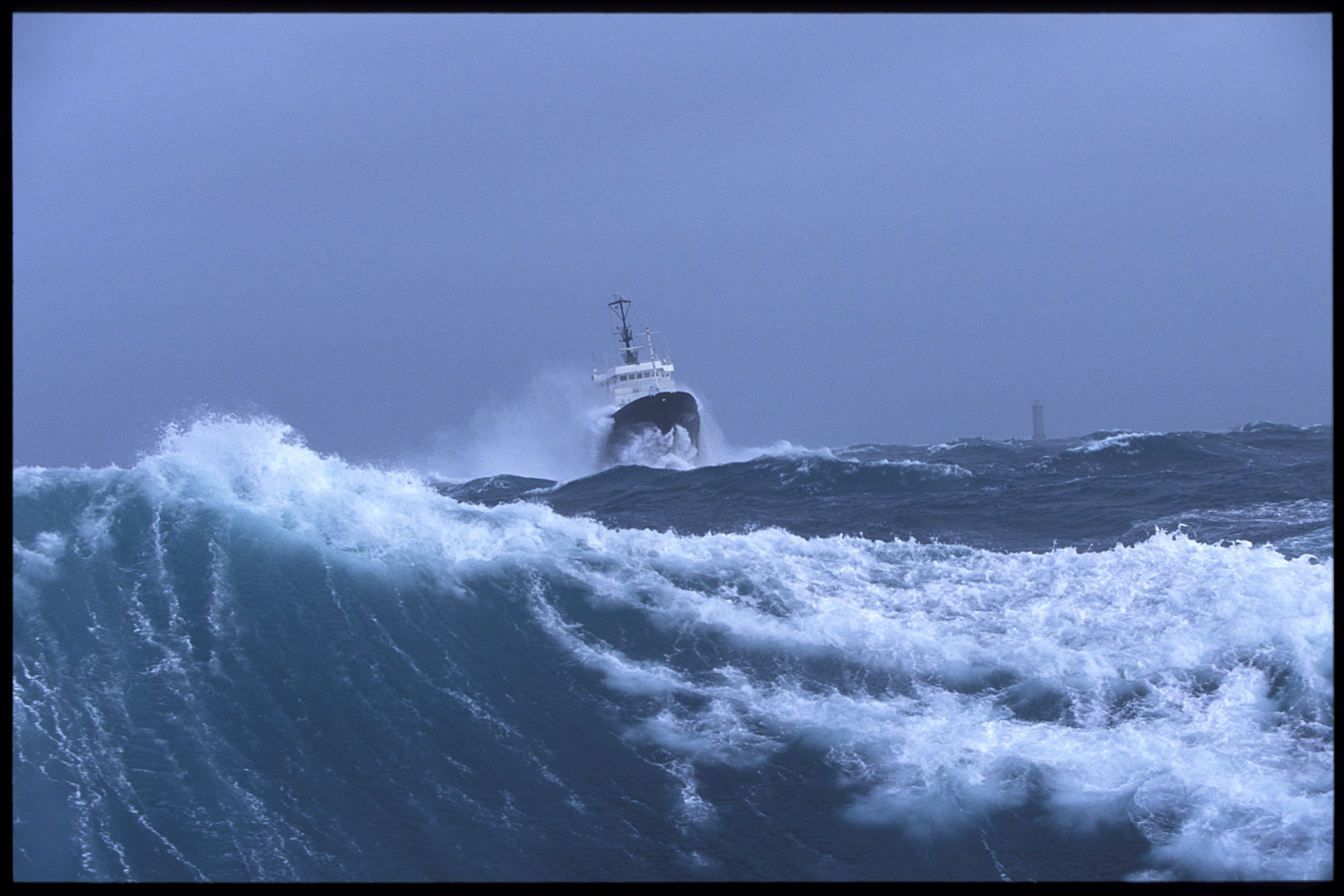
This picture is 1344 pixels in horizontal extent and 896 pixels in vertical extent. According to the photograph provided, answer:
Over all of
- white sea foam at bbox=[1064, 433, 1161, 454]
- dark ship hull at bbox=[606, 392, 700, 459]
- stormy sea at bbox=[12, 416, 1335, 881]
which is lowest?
Result: stormy sea at bbox=[12, 416, 1335, 881]

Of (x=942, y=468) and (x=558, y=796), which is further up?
(x=942, y=468)

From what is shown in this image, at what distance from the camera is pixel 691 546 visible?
12766 millimetres

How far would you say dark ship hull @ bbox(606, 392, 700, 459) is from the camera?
3938 centimetres

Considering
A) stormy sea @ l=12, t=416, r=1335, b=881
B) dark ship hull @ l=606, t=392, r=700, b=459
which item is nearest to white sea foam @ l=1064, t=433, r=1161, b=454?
stormy sea @ l=12, t=416, r=1335, b=881

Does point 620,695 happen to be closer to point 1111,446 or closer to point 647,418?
point 1111,446

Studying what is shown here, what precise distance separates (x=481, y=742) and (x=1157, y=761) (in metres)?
5.61

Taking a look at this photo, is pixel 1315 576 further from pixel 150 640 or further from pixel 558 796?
pixel 150 640

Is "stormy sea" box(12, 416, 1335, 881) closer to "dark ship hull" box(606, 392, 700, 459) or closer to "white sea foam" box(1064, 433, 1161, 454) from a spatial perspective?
"white sea foam" box(1064, 433, 1161, 454)

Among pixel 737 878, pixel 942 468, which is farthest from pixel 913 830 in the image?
pixel 942 468

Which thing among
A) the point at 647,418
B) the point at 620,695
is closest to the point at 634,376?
the point at 647,418

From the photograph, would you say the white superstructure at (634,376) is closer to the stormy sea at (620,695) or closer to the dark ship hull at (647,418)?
the dark ship hull at (647,418)

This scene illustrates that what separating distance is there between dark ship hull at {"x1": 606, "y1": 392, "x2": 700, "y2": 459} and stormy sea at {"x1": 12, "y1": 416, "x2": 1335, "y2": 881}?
25859 mm

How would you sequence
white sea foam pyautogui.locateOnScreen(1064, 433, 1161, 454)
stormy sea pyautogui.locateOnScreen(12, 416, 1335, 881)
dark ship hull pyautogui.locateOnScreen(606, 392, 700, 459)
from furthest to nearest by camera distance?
dark ship hull pyautogui.locateOnScreen(606, 392, 700, 459) < white sea foam pyautogui.locateOnScreen(1064, 433, 1161, 454) < stormy sea pyautogui.locateOnScreen(12, 416, 1335, 881)

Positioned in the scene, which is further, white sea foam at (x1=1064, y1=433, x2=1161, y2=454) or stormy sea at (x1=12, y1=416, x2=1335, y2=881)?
white sea foam at (x1=1064, y1=433, x2=1161, y2=454)
